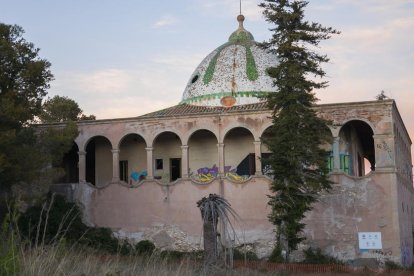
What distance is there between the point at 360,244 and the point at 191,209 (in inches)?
279

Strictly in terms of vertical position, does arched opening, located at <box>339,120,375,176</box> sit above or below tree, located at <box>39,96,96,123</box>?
below

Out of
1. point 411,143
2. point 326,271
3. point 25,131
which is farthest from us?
point 411,143

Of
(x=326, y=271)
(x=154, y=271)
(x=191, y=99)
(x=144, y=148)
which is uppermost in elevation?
(x=191, y=99)

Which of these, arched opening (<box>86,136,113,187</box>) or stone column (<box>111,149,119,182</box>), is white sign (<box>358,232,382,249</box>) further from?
arched opening (<box>86,136,113,187</box>)

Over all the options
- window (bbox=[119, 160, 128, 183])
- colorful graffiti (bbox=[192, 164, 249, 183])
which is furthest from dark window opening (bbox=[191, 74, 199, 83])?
colorful graffiti (bbox=[192, 164, 249, 183])

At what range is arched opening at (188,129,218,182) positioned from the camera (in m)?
27.2

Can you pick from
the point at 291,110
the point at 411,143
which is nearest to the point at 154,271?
the point at 291,110

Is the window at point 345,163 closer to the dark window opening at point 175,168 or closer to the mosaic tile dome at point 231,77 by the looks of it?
the mosaic tile dome at point 231,77

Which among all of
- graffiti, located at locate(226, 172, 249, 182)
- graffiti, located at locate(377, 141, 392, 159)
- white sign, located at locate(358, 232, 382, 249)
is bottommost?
white sign, located at locate(358, 232, 382, 249)

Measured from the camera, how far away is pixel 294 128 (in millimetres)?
19812

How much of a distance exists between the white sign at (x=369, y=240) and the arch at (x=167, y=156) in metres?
9.29

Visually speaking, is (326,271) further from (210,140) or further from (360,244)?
(210,140)

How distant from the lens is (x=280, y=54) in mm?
20438

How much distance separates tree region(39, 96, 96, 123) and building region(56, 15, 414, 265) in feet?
48.8
